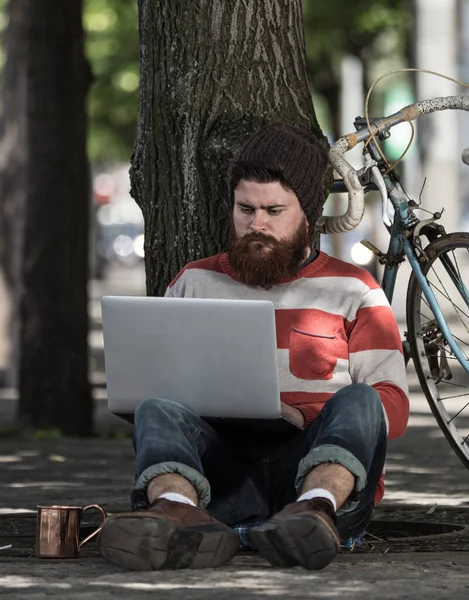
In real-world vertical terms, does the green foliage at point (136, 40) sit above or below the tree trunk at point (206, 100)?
above

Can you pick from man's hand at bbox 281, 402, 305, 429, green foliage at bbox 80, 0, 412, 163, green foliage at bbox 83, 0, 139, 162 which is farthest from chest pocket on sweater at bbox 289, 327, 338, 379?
green foliage at bbox 83, 0, 139, 162

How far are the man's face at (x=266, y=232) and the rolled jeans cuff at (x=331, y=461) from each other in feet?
2.24

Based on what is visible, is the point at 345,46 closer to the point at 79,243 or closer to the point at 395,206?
the point at 79,243

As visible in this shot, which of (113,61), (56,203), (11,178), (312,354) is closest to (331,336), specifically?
(312,354)

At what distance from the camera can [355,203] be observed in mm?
5734

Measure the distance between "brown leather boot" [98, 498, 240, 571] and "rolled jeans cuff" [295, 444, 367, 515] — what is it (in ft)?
0.99

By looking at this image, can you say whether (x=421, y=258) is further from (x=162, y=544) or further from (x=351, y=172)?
(x=162, y=544)

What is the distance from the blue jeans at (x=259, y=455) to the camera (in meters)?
4.80

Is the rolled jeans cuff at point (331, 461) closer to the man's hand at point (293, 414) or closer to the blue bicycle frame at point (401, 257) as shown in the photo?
the man's hand at point (293, 414)

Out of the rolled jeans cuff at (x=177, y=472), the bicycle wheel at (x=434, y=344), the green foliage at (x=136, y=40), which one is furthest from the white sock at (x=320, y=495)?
the green foliage at (x=136, y=40)

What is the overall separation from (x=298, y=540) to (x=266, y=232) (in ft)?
3.74

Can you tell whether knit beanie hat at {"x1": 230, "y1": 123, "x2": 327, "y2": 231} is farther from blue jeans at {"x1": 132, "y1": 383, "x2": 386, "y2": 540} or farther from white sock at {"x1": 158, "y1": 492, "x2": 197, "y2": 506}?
white sock at {"x1": 158, "y1": 492, "x2": 197, "y2": 506}

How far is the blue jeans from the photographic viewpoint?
189 inches

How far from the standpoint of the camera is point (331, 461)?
4.75 meters
